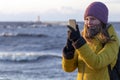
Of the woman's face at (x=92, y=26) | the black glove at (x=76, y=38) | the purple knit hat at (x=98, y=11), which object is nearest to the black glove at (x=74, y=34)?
the black glove at (x=76, y=38)

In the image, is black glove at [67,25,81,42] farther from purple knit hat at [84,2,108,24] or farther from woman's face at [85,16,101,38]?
purple knit hat at [84,2,108,24]

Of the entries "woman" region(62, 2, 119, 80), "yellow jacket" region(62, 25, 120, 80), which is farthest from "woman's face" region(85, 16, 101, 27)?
"yellow jacket" region(62, 25, 120, 80)

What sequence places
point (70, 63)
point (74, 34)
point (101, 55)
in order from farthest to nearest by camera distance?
point (70, 63) < point (101, 55) < point (74, 34)

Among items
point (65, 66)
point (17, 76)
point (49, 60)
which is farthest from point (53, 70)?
point (65, 66)

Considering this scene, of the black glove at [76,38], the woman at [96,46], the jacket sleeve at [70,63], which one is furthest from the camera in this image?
the jacket sleeve at [70,63]

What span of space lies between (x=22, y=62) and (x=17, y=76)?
231 inches

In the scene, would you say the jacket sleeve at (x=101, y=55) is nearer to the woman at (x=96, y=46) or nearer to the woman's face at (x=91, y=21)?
the woman at (x=96, y=46)

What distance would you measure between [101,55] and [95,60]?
0.10m

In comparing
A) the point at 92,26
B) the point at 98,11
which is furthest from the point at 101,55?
the point at 98,11

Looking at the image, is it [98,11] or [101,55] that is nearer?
[101,55]

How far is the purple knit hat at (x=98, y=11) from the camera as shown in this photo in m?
3.79

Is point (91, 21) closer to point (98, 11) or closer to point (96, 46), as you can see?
point (98, 11)

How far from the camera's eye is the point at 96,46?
3.80 m

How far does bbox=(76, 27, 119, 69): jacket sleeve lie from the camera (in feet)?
11.6
